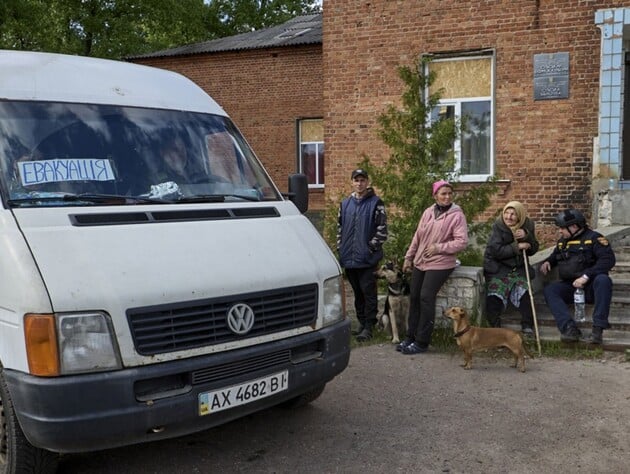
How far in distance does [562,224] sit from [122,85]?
446 cm

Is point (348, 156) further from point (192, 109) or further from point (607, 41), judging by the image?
point (192, 109)

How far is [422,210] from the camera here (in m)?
7.39

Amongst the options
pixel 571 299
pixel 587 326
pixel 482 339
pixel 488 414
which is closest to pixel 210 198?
pixel 488 414

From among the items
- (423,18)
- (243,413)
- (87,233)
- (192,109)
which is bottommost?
(243,413)

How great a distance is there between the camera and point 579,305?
21.2ft

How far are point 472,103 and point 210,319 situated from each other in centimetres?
881

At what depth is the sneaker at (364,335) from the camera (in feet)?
22.9

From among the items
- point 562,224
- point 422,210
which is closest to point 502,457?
point 562,224

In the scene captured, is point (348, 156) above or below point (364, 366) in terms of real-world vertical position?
above

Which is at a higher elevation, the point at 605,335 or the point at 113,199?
the point at 113,199

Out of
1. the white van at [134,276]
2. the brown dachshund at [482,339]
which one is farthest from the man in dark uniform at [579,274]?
the white van at [134,276]

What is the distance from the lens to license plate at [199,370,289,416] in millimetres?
3475

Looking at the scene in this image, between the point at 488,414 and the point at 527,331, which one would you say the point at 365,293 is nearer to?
the point at 527,331

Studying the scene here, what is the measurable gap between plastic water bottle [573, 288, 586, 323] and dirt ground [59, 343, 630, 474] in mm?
691
